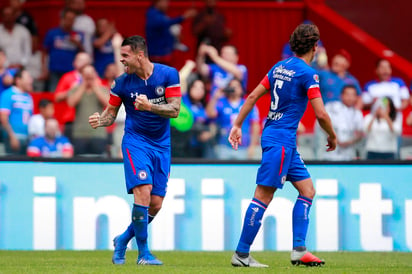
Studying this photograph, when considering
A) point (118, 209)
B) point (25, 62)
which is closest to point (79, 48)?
point (25, 62)

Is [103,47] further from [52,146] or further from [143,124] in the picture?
[143,124]

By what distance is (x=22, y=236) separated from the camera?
12297 millimetres

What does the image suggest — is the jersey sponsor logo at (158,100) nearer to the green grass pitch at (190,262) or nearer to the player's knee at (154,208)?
the player's knee at (154,208)

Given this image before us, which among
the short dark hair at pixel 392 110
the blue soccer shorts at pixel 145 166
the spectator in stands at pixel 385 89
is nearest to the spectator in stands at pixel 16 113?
the blue soccer shorts at pixel 145 166

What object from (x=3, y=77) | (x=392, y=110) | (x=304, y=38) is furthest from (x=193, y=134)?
(x=304, y=38)

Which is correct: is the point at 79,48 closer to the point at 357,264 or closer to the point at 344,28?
the point at 344,28

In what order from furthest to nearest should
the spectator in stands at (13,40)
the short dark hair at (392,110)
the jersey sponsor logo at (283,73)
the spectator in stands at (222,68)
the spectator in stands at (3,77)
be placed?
the spectator in stands at (13,40), the spectator in stands at (222,68), the spectator in stands at (3,77), the short dark hair at (392,110), the jersey sponsor logo at (283,73)

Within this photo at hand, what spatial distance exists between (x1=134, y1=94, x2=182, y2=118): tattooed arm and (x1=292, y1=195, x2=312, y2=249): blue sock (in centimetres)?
149

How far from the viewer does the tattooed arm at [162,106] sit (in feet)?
28.7

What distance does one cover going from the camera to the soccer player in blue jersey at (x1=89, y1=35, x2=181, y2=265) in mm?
9109

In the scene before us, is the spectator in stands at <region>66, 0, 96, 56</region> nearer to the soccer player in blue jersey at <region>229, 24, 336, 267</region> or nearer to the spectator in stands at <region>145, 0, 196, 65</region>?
the spectator in stands at <region>145, 0, 196, 65</region>

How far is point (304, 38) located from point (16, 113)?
5.90 metres

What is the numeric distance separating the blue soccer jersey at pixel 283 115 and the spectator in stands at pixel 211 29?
7.59m

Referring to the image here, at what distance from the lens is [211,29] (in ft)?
A: 54.3
